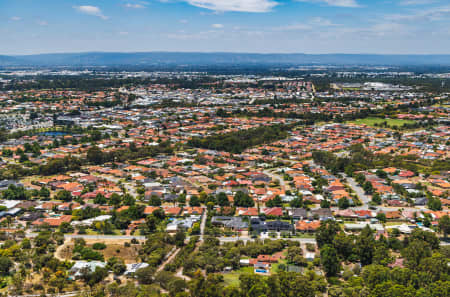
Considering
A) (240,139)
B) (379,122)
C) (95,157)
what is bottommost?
(95,157)

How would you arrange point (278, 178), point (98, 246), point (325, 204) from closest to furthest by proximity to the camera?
point (98, 246) < point (325, 204) < point (278, 178)

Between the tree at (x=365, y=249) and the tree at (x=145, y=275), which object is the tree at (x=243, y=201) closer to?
the tree at (x=365, y=249)

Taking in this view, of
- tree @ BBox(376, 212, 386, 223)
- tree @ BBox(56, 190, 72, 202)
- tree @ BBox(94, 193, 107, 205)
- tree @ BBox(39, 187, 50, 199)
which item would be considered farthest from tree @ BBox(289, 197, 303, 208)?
tree @ BBox(39, 187, 50, 199)

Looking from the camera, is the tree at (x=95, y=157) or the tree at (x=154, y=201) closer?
the tree at (x=154, y=201)

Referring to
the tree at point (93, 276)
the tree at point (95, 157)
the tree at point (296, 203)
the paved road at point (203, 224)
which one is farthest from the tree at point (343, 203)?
the tree at point (95, 157)

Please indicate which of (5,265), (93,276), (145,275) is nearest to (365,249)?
(145,275)

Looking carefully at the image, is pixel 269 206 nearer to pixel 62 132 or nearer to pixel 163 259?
pixel 163 259

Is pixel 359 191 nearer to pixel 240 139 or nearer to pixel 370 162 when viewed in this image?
pixel 370 162

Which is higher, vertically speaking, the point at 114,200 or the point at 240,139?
the point at 240,139

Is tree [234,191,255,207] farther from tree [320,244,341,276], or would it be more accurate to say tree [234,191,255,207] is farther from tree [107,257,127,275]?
tree [107,257,127,275]

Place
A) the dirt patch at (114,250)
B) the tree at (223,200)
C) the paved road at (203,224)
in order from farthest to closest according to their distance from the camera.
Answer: the tree at (223,200) < the paved road at (203,224) < the dirt patch at (114,250)
